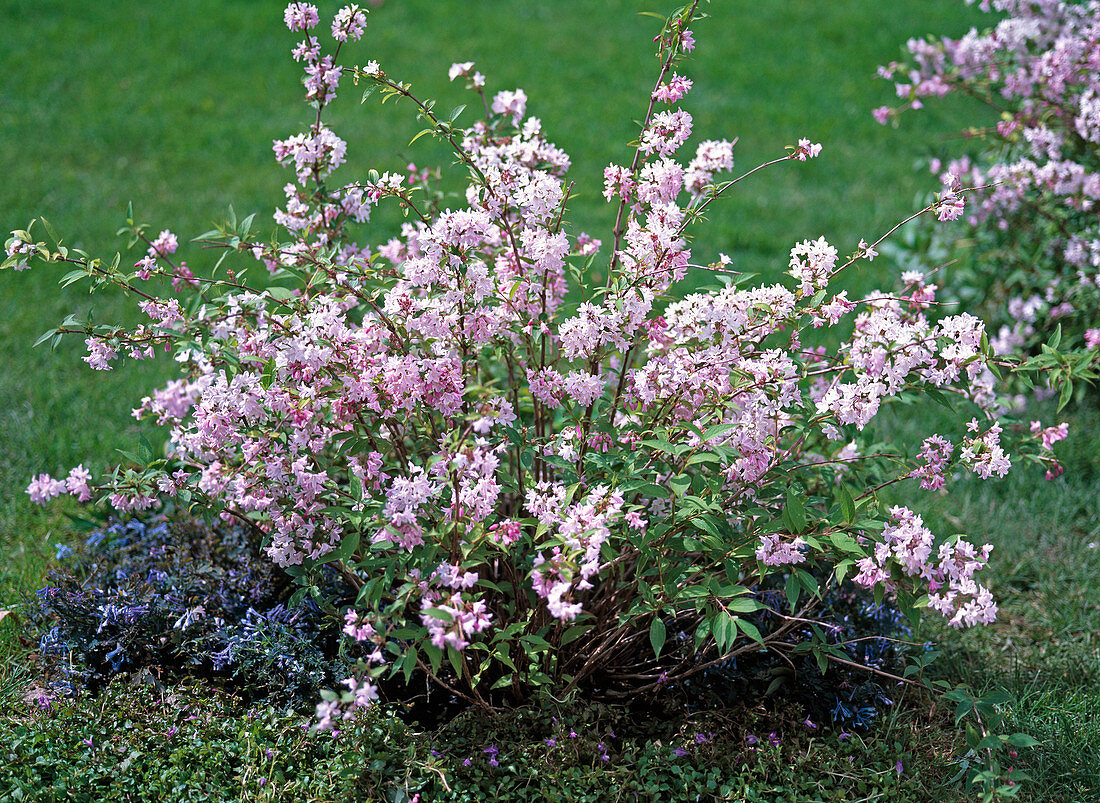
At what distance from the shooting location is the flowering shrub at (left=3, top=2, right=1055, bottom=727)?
2.16 meters

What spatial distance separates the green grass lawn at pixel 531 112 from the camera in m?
3.36

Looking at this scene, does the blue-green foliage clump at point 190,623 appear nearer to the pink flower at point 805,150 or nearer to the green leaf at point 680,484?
the green leaf at point 680,484

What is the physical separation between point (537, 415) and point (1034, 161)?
3.00 meters

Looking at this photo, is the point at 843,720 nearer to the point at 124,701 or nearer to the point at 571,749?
the point at 571,749

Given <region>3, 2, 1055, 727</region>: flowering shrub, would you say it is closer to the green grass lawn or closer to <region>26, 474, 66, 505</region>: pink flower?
<region>26, 474, 66, 505</region>: pink flower

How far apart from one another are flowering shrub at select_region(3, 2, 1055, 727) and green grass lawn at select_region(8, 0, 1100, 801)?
946mm

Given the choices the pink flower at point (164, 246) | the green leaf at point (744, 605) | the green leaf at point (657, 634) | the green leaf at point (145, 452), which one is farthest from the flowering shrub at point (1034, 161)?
the green leaf at point (145, 452)

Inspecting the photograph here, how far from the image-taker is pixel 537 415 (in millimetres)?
2658

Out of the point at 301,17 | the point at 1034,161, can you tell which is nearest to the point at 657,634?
the point at 301,17

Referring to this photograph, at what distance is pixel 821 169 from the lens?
681cm

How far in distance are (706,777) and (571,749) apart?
343mm

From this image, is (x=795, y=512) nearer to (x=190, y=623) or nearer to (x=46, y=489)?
(x=190, y=623)

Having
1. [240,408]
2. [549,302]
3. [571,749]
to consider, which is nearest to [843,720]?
[571,749]

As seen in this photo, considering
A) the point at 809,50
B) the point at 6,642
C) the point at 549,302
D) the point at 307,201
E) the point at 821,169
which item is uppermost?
the point at 809,50
